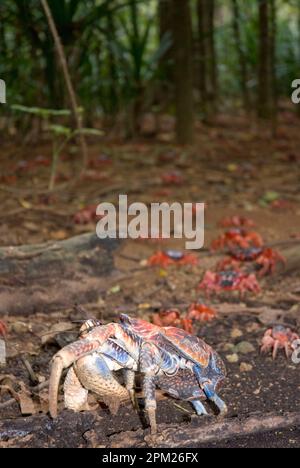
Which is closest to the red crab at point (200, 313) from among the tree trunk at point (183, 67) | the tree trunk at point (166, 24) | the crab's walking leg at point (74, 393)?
the crab's walking leg at point (74, 393)

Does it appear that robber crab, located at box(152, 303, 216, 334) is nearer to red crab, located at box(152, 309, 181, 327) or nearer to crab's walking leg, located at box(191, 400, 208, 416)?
red crab, located at box(152, 309, 181, 327)

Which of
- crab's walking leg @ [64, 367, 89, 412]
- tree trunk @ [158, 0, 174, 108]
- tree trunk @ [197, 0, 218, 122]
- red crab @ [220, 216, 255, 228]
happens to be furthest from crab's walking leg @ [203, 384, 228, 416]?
tree trunk @ [197, 0, 218, 122]

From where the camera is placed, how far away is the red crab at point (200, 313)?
3.73 meters

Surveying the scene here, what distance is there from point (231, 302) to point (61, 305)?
3.34 feet

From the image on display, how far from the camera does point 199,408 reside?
8.80ft

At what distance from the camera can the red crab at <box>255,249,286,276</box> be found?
4.29 metres

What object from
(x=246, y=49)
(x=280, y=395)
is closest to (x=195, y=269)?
(x=280, y=395)

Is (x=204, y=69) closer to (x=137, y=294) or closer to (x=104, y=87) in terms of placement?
(x=104, y=87)

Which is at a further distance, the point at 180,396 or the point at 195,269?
the point at 195,269

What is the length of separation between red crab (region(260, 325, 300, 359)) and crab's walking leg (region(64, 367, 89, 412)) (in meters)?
1.09

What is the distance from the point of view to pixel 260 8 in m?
8.31

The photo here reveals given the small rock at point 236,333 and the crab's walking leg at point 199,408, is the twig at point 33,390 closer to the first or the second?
the crab's walking leg at point 199,408

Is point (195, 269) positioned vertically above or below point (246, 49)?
below
